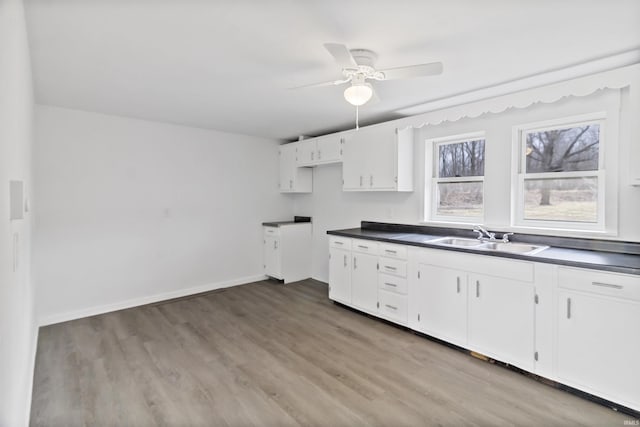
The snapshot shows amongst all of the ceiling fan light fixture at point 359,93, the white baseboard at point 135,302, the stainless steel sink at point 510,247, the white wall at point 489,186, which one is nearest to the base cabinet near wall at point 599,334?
the stainless steel sink at point 510,247

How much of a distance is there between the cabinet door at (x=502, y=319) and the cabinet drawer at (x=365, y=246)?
3.66 ft

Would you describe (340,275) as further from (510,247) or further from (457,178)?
(510,247)

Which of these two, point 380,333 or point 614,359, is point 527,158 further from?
point 380,333

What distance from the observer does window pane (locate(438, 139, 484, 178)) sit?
349 cm

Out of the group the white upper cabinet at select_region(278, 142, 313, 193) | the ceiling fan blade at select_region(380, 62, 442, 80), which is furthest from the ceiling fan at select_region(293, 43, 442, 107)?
the white upper cabinet at select_region(278, 142, 313, 193)

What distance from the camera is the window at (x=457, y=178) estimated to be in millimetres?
3502

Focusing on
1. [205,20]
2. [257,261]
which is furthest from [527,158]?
[257,261]

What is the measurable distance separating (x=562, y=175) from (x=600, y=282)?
3.76 ft

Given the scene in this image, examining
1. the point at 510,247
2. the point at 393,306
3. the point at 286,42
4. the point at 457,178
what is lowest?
the point at 393,306

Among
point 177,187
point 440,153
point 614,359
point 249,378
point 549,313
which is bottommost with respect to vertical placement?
point 249,378

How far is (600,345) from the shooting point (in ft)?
7.08

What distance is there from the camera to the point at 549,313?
7.79 ft

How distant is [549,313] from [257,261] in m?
4.05

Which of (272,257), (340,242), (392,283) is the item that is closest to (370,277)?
(392,283)
